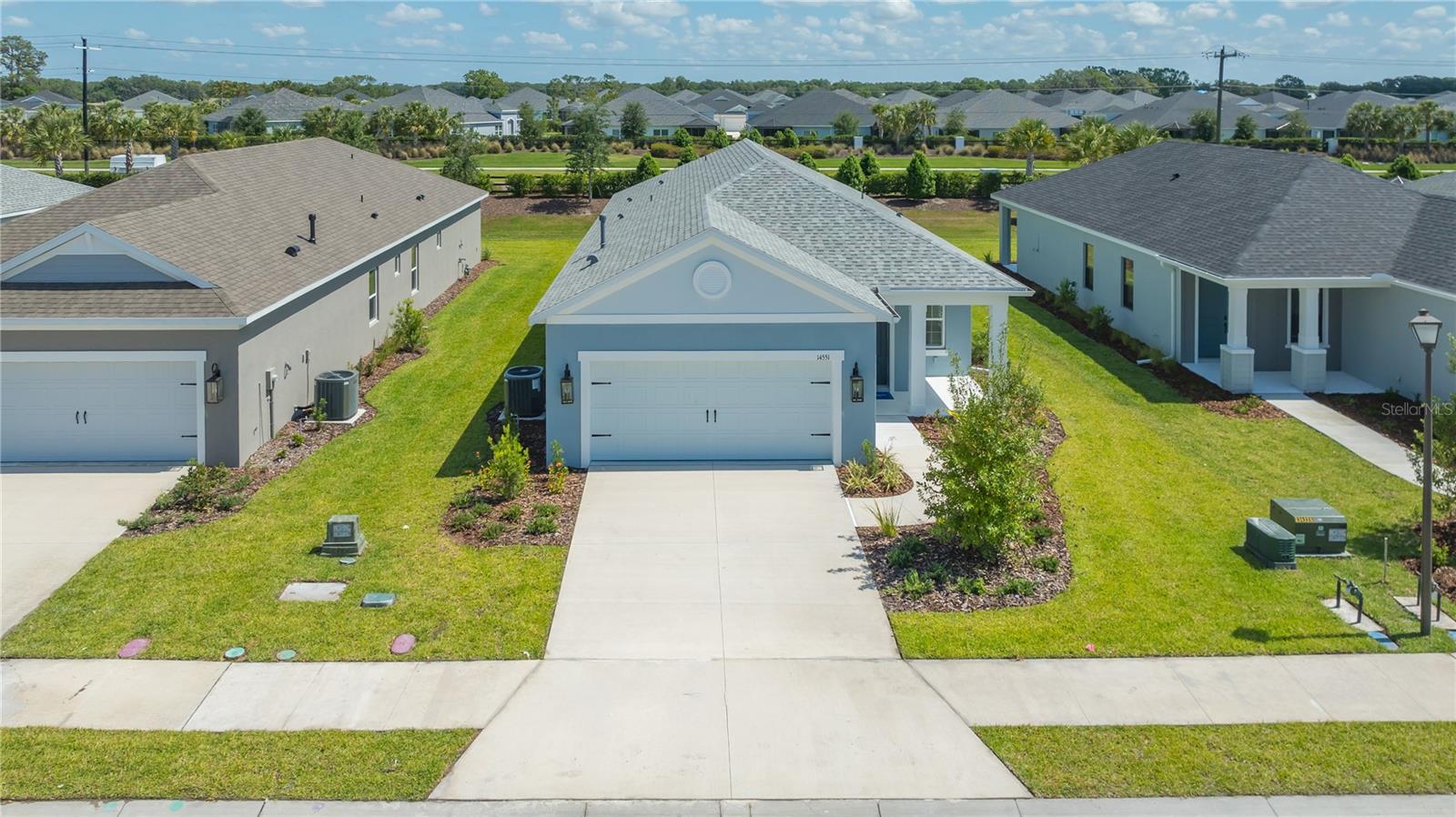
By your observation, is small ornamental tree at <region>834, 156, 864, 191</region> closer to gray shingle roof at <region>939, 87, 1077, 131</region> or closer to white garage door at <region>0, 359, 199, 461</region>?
white garage door at <region>0, 359, 199, 461</region>

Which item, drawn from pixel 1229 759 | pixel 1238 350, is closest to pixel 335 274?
pixel 1238 350

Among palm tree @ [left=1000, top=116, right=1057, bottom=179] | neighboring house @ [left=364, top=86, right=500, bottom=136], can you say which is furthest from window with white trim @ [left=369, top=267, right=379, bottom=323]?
neighboring house @ [left=364, top=86, right=500, bottom=136]

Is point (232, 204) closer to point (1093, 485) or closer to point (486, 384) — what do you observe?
point (486, 384)

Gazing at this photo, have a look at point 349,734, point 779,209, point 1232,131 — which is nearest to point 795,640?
point 349,734

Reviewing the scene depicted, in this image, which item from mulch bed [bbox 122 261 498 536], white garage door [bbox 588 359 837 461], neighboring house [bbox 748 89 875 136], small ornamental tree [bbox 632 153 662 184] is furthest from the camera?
neighboring house [bbox 748 89 875 136]

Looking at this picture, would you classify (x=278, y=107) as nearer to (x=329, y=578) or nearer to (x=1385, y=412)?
(x=329, y=578)

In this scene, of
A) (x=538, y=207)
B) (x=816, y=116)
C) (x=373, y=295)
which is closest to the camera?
(x=373, y=295)

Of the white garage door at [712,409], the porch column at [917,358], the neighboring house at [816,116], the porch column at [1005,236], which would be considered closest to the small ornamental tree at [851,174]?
the porch column at [1005,236]
